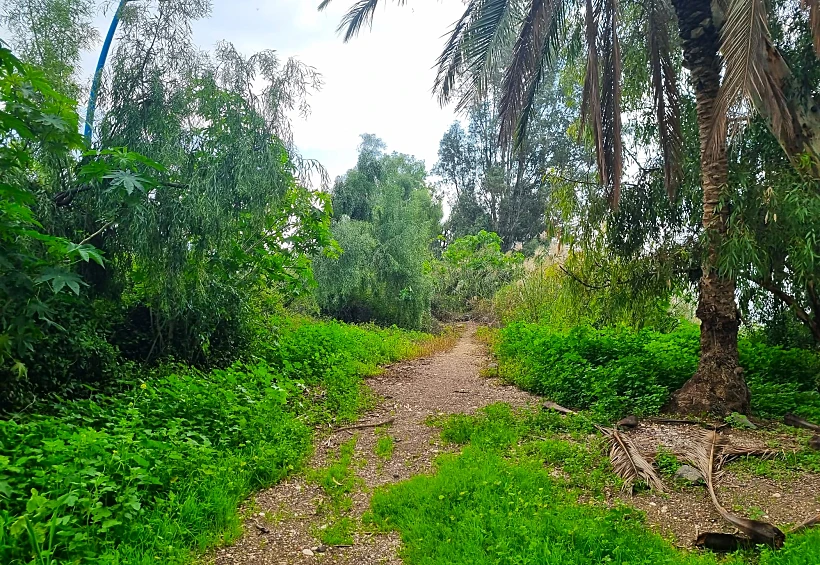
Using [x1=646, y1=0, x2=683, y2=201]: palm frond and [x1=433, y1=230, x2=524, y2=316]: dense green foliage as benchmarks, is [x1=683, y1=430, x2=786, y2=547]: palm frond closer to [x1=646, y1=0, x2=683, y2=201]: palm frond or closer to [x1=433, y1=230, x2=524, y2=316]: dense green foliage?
[x1=646, y1=0, x2=683, y2=201]: palm frond

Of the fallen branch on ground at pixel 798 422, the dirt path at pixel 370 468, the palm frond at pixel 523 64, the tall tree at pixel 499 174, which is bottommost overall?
the dirt path at pixel 370 468

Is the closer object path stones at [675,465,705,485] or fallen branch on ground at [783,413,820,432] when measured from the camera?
path stones at [675,465,705,485]

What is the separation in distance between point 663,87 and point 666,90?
0.30 feet

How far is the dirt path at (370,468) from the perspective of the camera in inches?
125

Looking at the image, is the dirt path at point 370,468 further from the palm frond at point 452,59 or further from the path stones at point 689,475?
the palm frond at point 452,59

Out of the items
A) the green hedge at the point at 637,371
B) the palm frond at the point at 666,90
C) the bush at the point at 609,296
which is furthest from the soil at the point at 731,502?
the palm frond at the point at 666,90

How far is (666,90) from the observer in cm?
665

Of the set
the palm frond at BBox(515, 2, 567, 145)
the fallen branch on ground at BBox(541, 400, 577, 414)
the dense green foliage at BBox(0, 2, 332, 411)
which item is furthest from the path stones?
the dense green foliage at BBox(0, 2, 332, 411)

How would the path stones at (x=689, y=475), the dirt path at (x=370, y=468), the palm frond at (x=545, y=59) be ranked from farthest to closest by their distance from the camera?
the palm frond at (x=545, y=59), the path stones at (x=689, y=475), the dirt path at (x=370, y=468)

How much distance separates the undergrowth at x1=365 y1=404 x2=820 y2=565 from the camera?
280cm

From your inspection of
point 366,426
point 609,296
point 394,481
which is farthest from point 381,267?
point 394,481

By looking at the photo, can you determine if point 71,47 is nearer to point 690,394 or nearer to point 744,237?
point 744,237

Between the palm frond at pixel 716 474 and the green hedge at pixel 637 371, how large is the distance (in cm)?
111

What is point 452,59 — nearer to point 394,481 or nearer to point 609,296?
point 609,296
